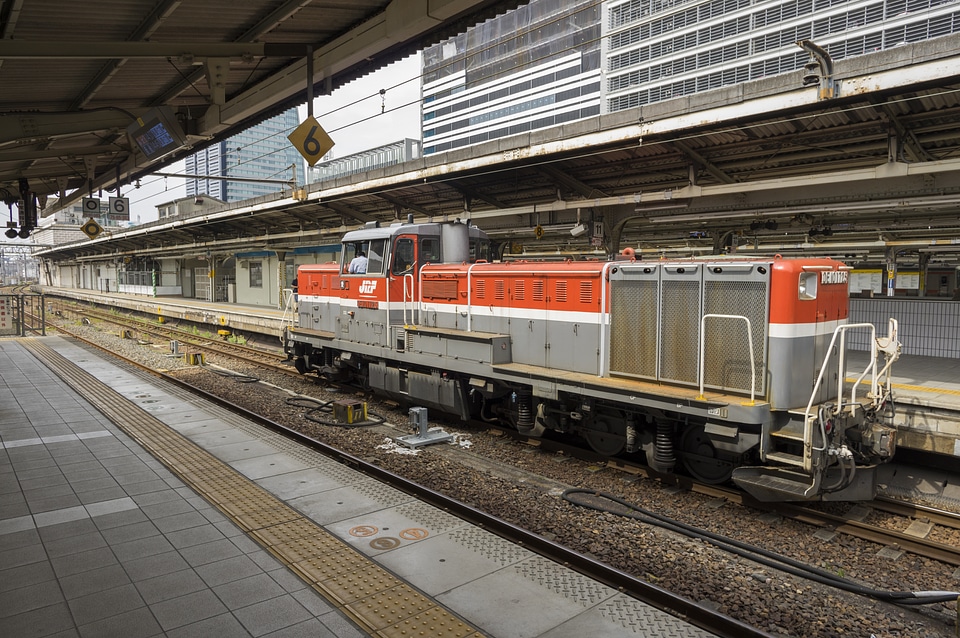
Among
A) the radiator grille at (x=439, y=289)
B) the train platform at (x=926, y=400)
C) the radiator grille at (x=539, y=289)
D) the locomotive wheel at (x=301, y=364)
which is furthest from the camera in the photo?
the locomotive wheel at (x=301, y=364)

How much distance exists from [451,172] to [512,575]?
9.84 metres

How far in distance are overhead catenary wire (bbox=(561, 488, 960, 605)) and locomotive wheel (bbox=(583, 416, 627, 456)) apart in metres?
1.10

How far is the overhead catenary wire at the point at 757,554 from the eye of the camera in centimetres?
452

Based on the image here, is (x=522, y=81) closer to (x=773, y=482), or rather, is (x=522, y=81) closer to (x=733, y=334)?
(x=733, y=334)

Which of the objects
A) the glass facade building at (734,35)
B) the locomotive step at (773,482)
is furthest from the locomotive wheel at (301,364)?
the glass facade building at (734,35)

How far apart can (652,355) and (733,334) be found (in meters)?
1.06

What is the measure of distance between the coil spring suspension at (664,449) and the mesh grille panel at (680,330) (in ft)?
2.05

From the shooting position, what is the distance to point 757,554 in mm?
5465

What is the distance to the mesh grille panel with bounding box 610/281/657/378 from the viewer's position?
7371mm

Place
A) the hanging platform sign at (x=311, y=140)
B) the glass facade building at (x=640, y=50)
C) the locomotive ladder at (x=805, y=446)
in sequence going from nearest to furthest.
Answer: the locomotive ladder at (x=805, y=446) < the hanging platform sign at (x=311, y=140) < the glass facade building at (x=640, y=50)

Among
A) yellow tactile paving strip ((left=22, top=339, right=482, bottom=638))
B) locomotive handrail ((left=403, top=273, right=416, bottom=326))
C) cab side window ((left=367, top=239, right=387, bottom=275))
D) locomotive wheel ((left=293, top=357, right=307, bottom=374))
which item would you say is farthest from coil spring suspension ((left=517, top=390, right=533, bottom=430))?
locomotive wheel ((left=293, top=357, right=307, bottom=374))

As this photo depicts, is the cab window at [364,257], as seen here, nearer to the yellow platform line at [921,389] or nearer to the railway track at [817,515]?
the railway track at [817,515]

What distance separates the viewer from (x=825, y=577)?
4949mm

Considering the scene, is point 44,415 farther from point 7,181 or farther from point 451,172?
point 451,172
